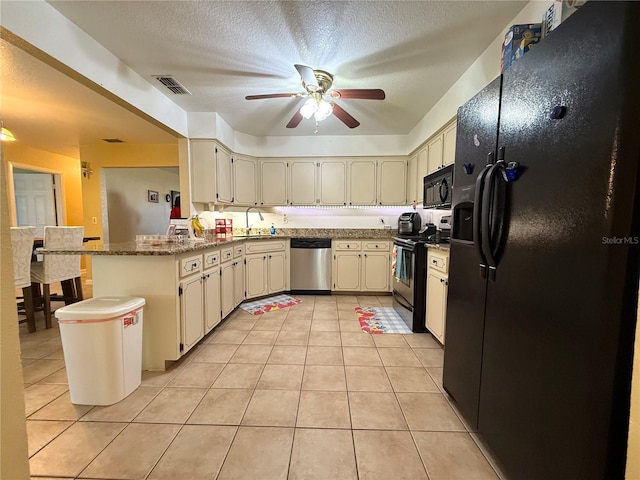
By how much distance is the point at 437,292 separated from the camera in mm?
2531

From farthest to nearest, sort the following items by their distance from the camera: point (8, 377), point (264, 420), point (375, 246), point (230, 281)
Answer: point (375, 246), point (230, 281), point (264, 420), point (8, 377)

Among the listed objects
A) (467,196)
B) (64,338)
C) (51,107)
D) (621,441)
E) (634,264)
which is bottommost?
(64,338)

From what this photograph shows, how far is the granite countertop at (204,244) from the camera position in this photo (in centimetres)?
191

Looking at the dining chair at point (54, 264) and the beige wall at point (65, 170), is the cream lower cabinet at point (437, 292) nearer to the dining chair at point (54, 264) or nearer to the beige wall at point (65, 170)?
the dining chair at point (54, 264)

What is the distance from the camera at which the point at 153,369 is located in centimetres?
212

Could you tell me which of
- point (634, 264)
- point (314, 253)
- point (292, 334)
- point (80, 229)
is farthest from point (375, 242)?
point (80, 229)

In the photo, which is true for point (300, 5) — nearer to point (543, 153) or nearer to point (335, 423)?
point (543, 153)

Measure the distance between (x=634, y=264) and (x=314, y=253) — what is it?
360 cm

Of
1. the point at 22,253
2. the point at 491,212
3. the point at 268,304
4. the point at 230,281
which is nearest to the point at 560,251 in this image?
the point at 491,212

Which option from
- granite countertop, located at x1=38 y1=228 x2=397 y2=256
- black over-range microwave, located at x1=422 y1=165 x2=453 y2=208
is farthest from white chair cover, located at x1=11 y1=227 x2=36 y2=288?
black over-range microwave, located at x1=422 y1=165 x2=453 y2=208

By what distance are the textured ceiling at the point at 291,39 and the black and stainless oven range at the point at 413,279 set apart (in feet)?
5.40

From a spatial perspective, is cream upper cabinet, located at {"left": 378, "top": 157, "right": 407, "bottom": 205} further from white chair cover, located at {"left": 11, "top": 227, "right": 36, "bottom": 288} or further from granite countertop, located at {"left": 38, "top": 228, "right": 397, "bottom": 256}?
white chair cover, located at {"left": 11, "top": 227, "right": 36, "bottom": 288}

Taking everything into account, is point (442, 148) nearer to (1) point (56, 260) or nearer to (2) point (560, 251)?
(2) point (560, 251)

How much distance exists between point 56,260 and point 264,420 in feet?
9.70
